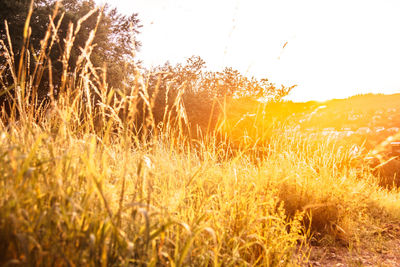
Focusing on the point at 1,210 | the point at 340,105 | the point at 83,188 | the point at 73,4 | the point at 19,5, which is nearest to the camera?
the point at 1,210

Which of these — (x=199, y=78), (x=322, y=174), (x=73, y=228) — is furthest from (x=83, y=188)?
(x=199, y=78)

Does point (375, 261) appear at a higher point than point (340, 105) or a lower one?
lower

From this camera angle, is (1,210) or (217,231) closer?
(1,210)

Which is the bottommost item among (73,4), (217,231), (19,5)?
(217,231)

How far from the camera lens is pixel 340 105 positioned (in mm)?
14930

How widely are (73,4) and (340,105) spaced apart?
13.0 meters

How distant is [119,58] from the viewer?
1301cm

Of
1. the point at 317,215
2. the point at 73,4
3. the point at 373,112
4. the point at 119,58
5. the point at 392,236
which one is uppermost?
the point at 73,4

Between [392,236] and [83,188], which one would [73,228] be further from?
[392,236]

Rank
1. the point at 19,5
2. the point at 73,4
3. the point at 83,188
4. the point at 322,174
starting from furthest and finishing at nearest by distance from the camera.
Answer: the point at 73,4 → the point at 19,5 → the point at 322,174 → the point at 83,188

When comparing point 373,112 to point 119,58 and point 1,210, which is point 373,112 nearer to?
point 119,58

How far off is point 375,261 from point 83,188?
2.56 metres

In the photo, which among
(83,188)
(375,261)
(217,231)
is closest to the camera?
(83,188)

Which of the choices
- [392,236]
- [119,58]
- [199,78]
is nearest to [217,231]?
[392,236]
